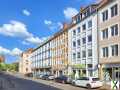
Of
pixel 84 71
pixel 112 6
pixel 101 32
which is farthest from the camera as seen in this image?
pixel 84 71

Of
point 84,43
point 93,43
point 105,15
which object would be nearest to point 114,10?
point 105,15

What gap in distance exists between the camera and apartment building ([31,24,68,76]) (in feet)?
268

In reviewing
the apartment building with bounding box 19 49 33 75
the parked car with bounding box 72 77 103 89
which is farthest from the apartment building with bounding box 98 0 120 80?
the apartment building with bounding box 19 49 33 75

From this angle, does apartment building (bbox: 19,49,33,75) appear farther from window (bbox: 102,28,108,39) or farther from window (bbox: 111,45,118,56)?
window (bbox: 111,45,118,56)

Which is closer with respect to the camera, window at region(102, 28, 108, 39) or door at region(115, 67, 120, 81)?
door at region(115, 67, 120, 81)

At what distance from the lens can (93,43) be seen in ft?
195

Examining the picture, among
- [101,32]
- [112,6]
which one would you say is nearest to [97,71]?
[101,32]

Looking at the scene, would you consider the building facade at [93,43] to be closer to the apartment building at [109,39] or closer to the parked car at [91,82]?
the apartment building at [109,39]

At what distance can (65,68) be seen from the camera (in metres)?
79.4

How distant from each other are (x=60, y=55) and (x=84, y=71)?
23095 mm

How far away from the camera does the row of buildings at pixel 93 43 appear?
5028 centimetres

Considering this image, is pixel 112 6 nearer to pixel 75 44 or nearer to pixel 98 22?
pixel 98 22

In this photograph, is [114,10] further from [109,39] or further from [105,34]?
[105,34]

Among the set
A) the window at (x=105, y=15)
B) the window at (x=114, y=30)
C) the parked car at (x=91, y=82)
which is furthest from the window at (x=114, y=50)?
the window at (x=105, y=15)
